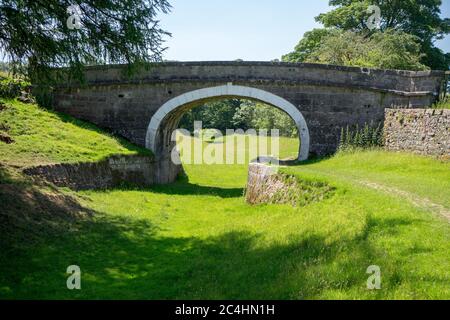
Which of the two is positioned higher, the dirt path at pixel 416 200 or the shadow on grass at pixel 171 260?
the dirt path at pixel 416 200

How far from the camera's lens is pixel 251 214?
33.2ft

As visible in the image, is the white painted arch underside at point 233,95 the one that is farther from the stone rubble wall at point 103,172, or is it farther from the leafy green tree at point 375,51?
the leafy green tree at point 375,51

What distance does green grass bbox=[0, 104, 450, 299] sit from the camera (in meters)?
4.96

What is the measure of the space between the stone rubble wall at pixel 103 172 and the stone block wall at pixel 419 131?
827cm

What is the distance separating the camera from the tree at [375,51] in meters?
23.4

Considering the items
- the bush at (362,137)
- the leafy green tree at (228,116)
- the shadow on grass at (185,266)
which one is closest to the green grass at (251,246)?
the shadow on grass at (185,266)

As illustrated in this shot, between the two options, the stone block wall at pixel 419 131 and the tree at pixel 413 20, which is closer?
the stone block wall at pixel 419 131

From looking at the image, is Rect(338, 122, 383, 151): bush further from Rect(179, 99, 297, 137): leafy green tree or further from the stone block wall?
Rect(179, 99, 297, 137): leafy green tree

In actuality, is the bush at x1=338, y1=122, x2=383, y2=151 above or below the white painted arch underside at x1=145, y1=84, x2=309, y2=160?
below

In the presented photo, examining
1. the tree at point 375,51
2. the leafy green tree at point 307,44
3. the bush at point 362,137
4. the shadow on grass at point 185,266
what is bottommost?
the shadow on grass at point 185,266

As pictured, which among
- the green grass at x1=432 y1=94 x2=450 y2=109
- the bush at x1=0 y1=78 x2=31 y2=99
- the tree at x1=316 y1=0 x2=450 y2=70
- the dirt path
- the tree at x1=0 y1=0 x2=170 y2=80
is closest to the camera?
the dirt path

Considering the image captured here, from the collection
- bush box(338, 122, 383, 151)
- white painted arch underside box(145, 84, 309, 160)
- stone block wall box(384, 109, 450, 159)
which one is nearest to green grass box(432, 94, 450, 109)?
stone block wall box(384, 109, 450, 159)

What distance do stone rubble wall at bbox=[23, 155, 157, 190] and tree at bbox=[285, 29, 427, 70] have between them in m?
12.2
